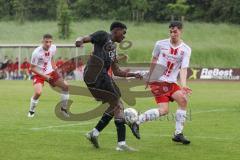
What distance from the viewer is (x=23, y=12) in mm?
85500

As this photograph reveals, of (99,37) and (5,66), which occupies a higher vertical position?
(99,37)

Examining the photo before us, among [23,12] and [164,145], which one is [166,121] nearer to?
[164,145]

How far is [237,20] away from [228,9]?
1.89 metres

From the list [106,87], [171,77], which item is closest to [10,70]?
[171,77]

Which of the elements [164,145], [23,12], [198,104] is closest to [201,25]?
[23,12]

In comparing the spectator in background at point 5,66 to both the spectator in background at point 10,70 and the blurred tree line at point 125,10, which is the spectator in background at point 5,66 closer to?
the spectator in background at point 10,70

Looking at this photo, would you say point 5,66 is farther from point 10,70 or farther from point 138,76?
point 138,76

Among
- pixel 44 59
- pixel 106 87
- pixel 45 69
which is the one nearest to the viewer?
pixel 106 87

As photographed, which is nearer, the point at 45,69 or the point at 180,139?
the point at 180,139

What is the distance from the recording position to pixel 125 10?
8600cm

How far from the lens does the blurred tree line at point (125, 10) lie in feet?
278

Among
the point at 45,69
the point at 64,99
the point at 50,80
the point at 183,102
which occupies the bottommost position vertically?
the point at 64,99

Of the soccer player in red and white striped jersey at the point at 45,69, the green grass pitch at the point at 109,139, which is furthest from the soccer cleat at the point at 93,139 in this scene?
the soccer player in red and white striped jersey at the point at 45,69

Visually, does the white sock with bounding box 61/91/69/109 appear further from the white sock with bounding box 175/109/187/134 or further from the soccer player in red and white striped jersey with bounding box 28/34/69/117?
the white sock with bounding box 175/109/187/134
